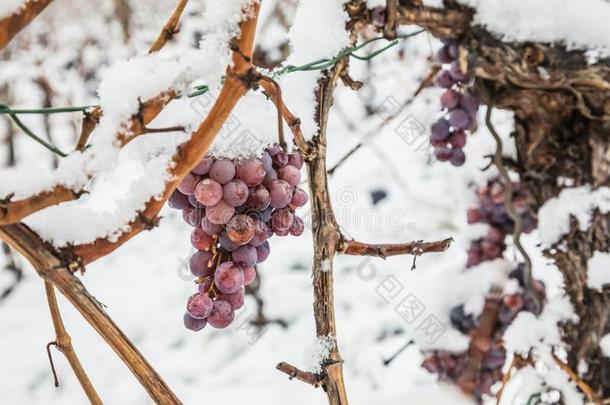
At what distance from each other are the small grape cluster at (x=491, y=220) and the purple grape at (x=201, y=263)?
77 cm

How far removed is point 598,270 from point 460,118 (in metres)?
0.35

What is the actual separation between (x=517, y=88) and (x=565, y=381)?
53 centimetres

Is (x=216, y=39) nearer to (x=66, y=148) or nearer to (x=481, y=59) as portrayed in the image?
(x=481, y=59)

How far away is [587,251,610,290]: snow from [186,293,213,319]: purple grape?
0.65m

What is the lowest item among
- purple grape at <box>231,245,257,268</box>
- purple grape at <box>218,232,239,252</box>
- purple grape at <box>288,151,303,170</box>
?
purple grape at <box>231,245,257,268</box>

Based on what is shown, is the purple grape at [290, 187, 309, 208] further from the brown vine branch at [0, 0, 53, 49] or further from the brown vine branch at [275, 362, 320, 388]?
the brown vine branch at [0, 0, 53, 49]

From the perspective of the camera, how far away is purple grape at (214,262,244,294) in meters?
0.61

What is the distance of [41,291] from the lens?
2596 mm

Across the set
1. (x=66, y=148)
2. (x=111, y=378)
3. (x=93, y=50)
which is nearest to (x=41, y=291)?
(x=111, y=378)

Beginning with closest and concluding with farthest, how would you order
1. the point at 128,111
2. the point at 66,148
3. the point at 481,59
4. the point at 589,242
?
the point at 128,111, the point at 481,59, the point at 589,242, the point at 66,148

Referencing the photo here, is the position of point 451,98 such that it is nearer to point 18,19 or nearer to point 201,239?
point 201,239

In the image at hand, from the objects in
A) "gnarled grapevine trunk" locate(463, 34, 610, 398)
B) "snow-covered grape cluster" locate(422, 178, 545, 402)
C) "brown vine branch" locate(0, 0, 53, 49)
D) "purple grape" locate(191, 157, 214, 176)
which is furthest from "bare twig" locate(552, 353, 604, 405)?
"brown vine branch" locate(0, 0, 53, 49)

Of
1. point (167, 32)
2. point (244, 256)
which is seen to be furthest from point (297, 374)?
point (167, 32)

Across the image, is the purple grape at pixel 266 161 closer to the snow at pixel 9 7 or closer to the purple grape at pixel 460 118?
the snow at pixel 9 7
